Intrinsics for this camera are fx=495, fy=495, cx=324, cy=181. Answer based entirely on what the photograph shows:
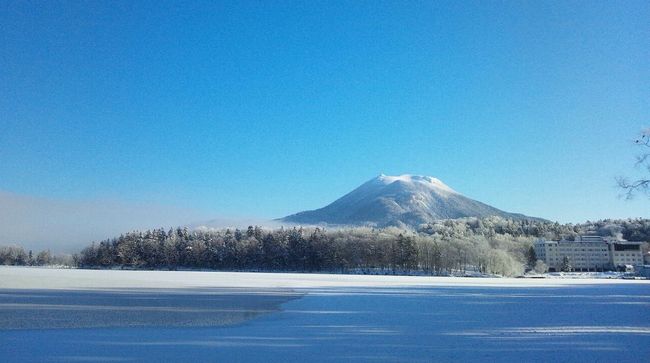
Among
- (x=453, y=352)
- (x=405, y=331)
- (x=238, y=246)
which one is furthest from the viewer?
(x=238, y=246)

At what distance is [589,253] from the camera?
144m

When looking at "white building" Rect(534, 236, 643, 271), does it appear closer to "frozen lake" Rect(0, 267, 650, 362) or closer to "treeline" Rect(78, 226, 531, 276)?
"treeline" Rect(78, 226, 531, 276)

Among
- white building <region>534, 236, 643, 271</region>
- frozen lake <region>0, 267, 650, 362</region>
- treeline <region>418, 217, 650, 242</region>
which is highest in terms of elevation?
treeline <region>418, 217, 650, 242</region>

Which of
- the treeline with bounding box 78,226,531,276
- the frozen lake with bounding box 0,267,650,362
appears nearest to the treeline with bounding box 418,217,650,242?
the treeline with bounding box 78,226,531,276

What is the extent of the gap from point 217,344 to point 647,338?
1067 cm

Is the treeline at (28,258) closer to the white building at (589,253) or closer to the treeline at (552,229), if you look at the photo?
the treeline at (552,229)

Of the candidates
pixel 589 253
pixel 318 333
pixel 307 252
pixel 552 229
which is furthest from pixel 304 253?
pixel 552 229

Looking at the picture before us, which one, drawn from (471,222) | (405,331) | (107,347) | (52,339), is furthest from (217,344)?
(471,222)

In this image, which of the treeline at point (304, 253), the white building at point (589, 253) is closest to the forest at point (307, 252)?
the treeline at point (304, 253)

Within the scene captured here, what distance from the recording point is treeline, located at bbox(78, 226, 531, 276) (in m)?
105

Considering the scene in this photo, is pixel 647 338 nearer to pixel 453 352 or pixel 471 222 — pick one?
pixel 453 352

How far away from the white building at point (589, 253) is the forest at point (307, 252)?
45.1 feet

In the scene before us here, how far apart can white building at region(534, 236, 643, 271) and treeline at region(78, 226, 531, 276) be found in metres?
23.6

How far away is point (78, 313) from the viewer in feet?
59.9
